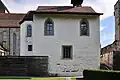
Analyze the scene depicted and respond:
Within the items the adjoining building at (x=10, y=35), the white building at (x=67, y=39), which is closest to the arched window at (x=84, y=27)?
the white building at (x=67, y=39)

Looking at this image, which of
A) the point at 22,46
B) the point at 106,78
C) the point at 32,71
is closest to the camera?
the point at 106,78

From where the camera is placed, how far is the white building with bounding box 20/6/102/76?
32.0 metres

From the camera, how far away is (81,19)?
32562mm

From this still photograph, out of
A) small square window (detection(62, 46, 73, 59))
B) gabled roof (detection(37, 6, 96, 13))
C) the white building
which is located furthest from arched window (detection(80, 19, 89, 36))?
small square window (detection(62, 46, 73, 59))

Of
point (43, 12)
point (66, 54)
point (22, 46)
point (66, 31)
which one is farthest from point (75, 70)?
point (22, 46)

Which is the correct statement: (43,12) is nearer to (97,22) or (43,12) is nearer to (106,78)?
(97,22)

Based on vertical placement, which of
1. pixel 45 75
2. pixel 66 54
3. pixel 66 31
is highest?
pixel 66 31

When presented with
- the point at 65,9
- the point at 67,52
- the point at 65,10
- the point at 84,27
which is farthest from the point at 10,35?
the point at 84,27

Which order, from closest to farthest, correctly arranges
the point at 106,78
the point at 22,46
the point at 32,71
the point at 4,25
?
the point at 106,78 < the point at 32,71 < the point at 22,46 < the point at 4,25

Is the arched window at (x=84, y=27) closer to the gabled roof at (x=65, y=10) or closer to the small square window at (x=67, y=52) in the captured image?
the gabled roof at (x=65, y=10)

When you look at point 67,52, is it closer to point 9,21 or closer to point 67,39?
point 67,39

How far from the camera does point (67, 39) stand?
32.3 m

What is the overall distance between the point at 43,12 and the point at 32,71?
6.10 meters

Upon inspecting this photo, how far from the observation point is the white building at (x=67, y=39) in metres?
32.0
